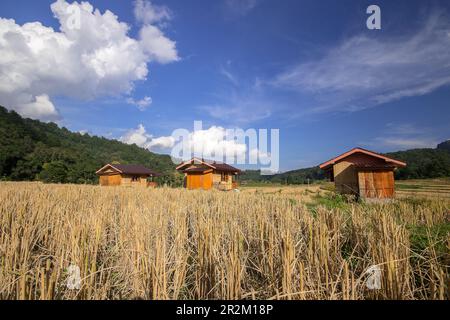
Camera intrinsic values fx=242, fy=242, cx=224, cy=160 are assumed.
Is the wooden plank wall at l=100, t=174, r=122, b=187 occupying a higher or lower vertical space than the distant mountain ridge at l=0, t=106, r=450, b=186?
lower

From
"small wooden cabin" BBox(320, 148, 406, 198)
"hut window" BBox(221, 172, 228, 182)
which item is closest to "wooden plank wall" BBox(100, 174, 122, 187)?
"hut window" BBox(221, 172, 228, 182)

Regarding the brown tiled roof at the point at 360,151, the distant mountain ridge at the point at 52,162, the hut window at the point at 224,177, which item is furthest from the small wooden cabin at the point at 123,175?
the brown tiled roof at the point at 360,151

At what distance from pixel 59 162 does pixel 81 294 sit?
4747cm

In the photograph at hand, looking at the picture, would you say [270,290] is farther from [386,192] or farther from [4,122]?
[4,122]

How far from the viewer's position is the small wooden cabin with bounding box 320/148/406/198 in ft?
49.7

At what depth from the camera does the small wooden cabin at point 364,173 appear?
49.7 ft

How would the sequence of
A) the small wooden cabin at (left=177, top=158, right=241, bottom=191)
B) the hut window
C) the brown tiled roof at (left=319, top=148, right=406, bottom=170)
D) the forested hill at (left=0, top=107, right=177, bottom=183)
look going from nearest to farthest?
the brown tiled roof at (left=319, top=148, right=406, bottom=170), the small wooden cabin at (left=177, top=158, right=241, bottom=191), the hut window, the forested hill at (left=0, top=107, right=177, bottom=183)

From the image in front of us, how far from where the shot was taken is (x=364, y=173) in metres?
15.5

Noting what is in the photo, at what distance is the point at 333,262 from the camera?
239cm

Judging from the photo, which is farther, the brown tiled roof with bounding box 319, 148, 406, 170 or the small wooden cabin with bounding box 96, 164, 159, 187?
the small wooden cabin with bounding box 96, 164, 159, 187

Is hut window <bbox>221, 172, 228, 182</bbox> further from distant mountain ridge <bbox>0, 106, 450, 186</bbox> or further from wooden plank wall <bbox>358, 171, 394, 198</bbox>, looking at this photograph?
wooden plank wall <bbox>358, 171, 394, 198</bbox>

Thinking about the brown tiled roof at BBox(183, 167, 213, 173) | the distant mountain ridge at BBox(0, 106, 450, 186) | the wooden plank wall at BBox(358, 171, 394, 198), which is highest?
the distant mountain ridge at BBox(0, 106, 450, 186)

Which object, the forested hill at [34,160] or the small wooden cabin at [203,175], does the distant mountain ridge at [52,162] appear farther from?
the small wooden cabin at [203,175]
